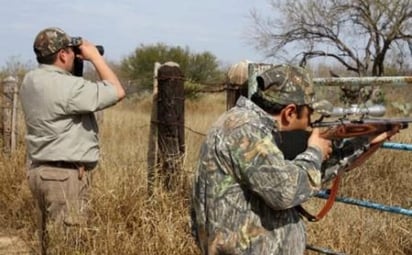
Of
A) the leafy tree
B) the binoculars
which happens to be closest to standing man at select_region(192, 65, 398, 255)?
the binoculars

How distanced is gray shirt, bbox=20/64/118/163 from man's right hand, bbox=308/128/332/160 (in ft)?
6.75

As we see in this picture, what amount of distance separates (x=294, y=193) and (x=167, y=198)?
9.14 ft

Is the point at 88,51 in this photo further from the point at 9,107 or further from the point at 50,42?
the point at 9,107

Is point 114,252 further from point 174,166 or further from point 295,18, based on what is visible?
point 295,18

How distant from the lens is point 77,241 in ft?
16.6

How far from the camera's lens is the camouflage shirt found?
9.19 ft

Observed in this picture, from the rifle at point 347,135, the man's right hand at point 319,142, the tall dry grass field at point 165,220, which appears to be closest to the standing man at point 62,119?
the tall dry grass field at point 165,220

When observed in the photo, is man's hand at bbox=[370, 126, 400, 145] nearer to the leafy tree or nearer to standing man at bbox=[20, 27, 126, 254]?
standing man at bbox=[20, 27, 126, 254]

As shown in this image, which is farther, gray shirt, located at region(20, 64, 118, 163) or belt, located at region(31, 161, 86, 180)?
belt, located at region(31, 161, 86, 180)

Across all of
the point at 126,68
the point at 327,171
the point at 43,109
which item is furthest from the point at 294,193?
the point at 126,68

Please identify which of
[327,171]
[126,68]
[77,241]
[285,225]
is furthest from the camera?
[126,68]

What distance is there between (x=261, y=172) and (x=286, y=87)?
368 millimetres

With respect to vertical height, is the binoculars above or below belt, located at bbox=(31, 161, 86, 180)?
above

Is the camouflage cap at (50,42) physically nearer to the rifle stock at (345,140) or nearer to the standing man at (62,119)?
the standing man at (62,119)
